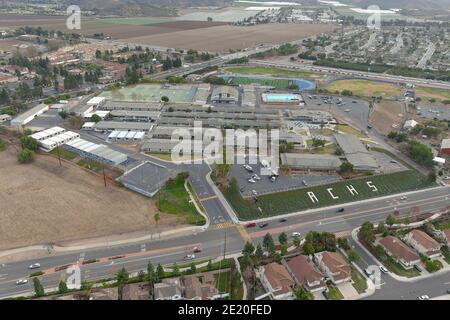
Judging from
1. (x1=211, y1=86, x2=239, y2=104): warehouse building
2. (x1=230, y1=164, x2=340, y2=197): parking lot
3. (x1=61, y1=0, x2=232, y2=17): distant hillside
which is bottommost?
(x1=230, y1=164, x2=340, y2=197): parking lot

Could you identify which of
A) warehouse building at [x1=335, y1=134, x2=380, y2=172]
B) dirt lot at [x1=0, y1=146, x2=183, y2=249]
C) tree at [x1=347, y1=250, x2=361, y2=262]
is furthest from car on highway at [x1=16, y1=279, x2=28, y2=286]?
warehouse building at [x1=335, y1=134, x2=380, y2=172]

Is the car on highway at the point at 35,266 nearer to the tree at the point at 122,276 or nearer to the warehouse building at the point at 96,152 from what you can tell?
the tree at the point at 122,276

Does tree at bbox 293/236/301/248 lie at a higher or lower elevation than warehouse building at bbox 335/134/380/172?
lower

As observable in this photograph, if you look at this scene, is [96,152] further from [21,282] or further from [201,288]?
[201,288]

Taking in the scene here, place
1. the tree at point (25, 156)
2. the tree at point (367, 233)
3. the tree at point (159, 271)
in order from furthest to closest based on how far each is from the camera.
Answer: the tree at point (25, 156)
the tree at point (367, 233)
the tree at point (159, 271)

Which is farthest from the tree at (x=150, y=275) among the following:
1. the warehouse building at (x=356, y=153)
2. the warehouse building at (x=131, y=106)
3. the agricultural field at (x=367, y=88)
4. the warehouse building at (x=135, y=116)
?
the agricultural field at (x=367, y=88)

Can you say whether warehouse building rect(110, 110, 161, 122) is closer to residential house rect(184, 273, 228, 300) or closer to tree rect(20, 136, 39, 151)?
tree rect(20, 136, 39, 151)

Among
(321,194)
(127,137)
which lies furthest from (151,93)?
(321,194)
